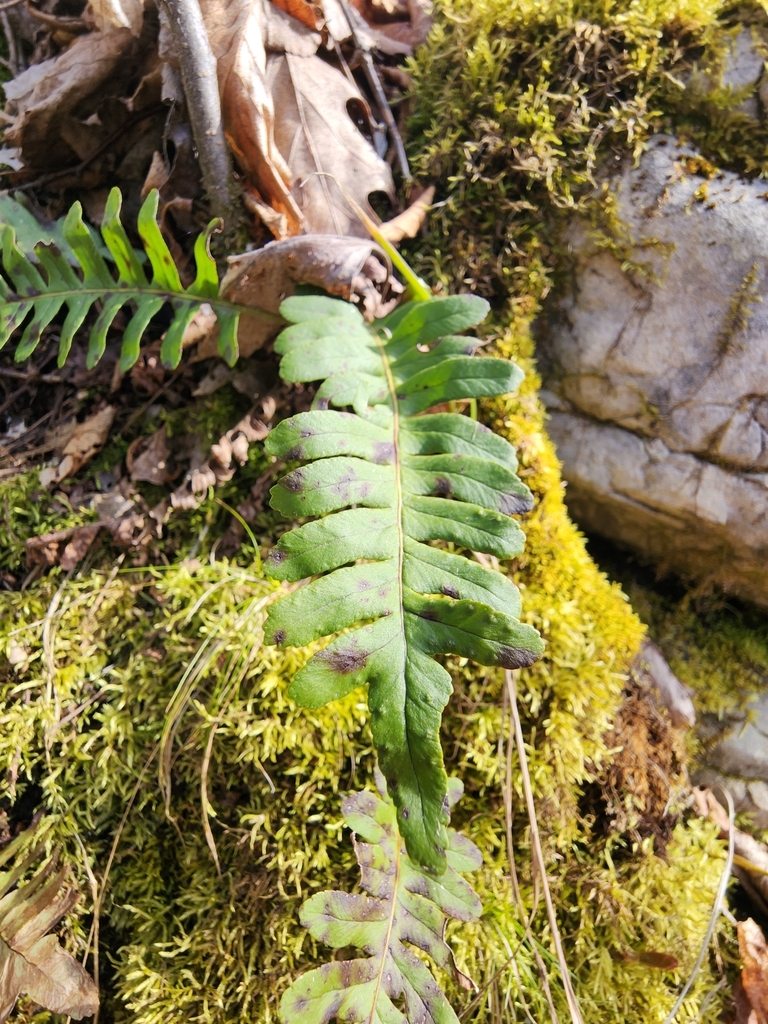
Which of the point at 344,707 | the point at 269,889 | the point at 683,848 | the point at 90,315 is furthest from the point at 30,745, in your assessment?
the point at 683,848

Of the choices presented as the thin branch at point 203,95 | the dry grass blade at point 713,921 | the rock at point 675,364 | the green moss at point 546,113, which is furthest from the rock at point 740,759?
the thin branch at point 203,95

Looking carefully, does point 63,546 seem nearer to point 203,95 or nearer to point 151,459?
point 151,459

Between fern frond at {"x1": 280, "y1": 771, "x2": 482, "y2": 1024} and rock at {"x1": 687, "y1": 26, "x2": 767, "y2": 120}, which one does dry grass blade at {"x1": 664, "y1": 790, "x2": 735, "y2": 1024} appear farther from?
rock at {"x1": 687, "y1": 26, "x2": 767, "y2": 120}

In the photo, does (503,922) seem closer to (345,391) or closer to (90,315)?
(345,391)

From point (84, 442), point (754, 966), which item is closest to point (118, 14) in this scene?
point (84, 442)

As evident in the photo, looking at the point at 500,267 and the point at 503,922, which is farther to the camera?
the point at 500,267
